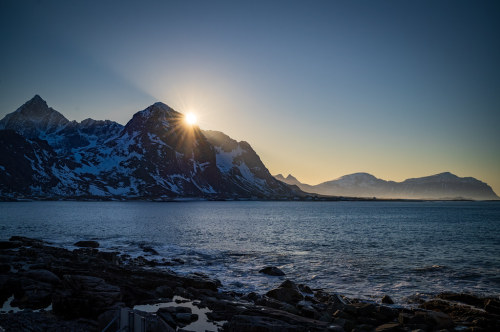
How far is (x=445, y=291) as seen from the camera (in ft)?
89.7

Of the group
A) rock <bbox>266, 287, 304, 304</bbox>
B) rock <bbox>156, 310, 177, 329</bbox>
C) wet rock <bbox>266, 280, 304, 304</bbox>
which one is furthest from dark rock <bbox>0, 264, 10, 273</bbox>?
rock <bbox>266, 287, 304, 304</bbox>

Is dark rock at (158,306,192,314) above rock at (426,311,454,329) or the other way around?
the other way around

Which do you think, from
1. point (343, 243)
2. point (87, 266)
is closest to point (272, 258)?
point (343, 243)

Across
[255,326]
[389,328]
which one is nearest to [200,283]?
[255,326]

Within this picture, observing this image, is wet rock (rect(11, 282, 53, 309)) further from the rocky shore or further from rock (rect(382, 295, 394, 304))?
rock (rect(382, 295, 394, 304))

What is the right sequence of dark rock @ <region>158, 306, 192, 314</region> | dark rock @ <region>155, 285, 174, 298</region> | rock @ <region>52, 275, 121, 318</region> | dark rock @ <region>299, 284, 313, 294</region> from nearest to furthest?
rock @ <region>52, 275, 121, 318</region> → dark rock @ <region>158, 306, 192, 314</region> → dark rock @ <region>155, 285, 174, 298</region> → dark rock @ <region>299, 284, 313, 294</region>

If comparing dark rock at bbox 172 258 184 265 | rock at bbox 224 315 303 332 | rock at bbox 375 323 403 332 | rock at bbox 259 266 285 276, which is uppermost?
rock at bbox 224 315 303 332

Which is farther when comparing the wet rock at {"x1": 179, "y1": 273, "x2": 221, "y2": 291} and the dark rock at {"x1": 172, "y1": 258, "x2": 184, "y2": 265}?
the dark rock at {"x1": 172, "y1": 258, "x2": 184, "y2": 265}

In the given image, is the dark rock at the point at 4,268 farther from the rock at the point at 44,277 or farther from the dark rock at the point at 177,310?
the dark rock at the point at 177,310

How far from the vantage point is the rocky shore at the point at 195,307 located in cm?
1606

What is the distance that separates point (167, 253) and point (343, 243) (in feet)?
100.0

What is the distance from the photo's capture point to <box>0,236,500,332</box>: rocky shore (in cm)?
1606

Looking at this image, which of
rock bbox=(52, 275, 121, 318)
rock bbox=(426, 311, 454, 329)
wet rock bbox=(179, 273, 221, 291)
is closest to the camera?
rock bbox=(52, 275, 121, 318)

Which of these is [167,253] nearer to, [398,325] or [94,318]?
[94,318]
